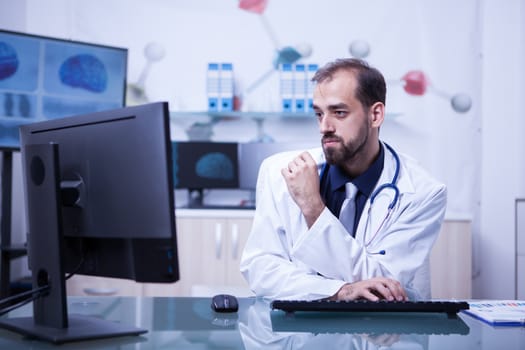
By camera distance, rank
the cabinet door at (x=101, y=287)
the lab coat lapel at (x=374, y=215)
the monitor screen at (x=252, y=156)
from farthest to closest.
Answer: the monitor screen at (x=252, y=156)
the cabinet door at (x=101, y=287)
the lab coat lapel at (x=374, y=215)

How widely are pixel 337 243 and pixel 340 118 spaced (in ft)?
1.47

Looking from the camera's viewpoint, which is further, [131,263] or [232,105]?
[232,105]

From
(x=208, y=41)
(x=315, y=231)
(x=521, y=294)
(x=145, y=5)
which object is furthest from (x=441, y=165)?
(x=315, y=231)

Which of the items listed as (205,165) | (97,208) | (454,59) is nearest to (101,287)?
(205,165)

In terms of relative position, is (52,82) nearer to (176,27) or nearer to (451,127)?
(176,27)

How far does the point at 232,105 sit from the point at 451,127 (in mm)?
1441

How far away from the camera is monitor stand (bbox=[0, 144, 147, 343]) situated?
1.11 metres

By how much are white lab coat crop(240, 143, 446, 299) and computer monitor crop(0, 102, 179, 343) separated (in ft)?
1.55

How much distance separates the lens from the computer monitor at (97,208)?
1056 millimetres

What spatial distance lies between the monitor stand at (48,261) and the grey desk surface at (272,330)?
23 mm

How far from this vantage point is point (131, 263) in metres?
1.16

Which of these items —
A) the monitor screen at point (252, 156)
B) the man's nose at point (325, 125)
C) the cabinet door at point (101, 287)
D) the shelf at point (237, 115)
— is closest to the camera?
the man's nose at point (325, 125)

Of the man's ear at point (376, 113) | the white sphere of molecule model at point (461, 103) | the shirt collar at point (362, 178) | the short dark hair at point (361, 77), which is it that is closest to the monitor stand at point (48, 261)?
the shirt collar at point (362, 178)

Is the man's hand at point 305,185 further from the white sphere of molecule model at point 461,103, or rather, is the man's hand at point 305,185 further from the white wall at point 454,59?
the white sphere of molecule model at point 461,103
